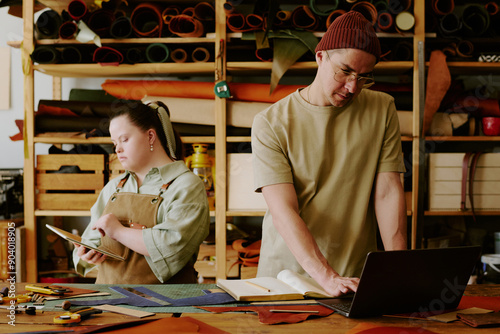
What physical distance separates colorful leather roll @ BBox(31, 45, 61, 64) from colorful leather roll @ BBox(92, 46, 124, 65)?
0.68 ft

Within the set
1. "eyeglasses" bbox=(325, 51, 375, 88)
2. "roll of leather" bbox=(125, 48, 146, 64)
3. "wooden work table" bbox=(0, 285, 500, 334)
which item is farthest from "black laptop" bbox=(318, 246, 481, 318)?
"roll of leather" bbox=(125, 48, 146, 64)

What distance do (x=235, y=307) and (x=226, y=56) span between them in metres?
1.83

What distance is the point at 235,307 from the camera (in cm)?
120

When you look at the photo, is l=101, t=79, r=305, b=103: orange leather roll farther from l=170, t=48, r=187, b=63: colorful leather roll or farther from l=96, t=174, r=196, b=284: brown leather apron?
l=96, t=174, r=196, b=284: brown leather apron

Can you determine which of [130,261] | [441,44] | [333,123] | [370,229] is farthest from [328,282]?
[441,44]

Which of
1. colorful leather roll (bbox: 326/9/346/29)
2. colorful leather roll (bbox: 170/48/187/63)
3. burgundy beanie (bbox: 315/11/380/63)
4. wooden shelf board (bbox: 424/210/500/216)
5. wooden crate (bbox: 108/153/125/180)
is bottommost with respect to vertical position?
wooden shelf board (bbox: 424/210/500/216)

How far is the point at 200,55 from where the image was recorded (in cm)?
276

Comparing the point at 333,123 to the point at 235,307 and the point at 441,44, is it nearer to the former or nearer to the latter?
the point at 235,307

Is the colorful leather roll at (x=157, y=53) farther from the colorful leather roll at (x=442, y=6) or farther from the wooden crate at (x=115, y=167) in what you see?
the colorful leather roll at (x=442, y=6)

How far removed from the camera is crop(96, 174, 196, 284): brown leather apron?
5.54ft

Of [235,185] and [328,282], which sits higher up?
[235,185]

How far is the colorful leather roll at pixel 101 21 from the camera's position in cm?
269

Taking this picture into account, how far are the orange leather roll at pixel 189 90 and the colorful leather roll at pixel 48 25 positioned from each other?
39 cm

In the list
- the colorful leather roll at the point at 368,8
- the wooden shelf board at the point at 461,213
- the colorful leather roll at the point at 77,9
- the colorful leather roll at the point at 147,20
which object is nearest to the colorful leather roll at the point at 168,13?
the colorful leather roll at the point at 147,20
